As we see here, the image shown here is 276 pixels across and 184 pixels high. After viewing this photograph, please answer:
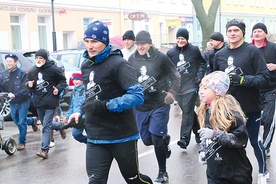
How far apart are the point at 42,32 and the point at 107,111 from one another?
1036 inches

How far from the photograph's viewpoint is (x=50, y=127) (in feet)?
28.1

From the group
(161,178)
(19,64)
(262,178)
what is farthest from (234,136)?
(19,64)

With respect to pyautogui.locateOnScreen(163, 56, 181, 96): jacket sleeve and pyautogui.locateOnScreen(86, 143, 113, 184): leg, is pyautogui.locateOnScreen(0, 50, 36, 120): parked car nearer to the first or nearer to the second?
pyautogui.locateOnScreen(163, 56, 181, 96): jacket sleeve

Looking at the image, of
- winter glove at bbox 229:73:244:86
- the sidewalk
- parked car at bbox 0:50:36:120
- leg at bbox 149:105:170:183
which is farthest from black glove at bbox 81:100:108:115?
parked car at bbox 0:50:36:120

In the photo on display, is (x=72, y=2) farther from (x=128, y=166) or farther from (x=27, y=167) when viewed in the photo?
(x=128, y=166)

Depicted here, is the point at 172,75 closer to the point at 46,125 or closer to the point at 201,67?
the point at 201,67

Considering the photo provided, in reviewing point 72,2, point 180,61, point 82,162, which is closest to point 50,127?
point 82,162

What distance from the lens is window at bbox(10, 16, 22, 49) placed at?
1108 inches

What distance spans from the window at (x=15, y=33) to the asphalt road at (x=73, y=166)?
19.4m

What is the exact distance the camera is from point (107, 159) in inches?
189

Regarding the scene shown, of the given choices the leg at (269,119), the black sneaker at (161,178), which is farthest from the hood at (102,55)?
the leg at (269,119)

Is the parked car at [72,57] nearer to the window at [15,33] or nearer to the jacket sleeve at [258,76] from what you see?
the jacket sleeve at [258,76]

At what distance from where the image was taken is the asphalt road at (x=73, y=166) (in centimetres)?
697

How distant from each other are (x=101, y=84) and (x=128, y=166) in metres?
0.79
